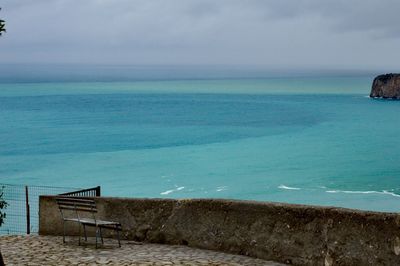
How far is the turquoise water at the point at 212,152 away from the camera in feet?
194

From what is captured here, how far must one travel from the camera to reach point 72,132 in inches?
3787

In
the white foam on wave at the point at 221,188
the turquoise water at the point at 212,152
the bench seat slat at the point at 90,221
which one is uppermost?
the bench seat slat at the point at 90,221

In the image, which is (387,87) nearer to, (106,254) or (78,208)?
(78,208)

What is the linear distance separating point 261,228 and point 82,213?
3.82m

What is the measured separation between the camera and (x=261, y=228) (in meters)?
11.9

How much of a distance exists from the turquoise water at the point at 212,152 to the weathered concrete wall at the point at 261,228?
37.8m

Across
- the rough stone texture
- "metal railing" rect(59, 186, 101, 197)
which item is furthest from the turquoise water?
the rough stone texture

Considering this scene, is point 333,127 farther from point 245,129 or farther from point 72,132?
point 72,132

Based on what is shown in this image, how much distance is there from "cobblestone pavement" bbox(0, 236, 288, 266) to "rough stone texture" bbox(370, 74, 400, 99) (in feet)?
548

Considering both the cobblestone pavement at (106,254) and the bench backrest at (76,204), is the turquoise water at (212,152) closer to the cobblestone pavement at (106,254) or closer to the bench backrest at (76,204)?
the bench backrest at (76,204)

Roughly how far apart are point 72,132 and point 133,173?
32852mm

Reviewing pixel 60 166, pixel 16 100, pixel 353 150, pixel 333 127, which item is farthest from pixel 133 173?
pixel 16 100

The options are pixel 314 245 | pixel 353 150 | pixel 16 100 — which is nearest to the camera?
pixel 314 245

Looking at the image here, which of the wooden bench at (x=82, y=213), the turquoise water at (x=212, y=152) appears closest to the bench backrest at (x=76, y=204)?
the wooden bench at (x=82, y=213)
